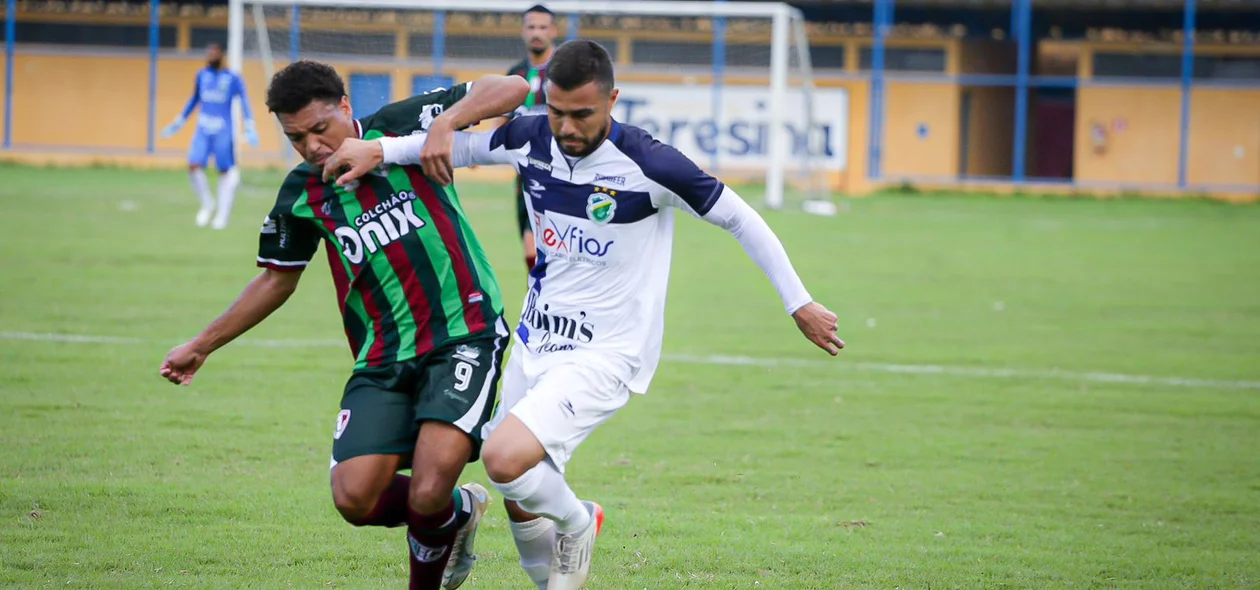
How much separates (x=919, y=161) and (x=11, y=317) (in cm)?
2669

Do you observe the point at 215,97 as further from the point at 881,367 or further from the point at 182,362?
the point at 182,362

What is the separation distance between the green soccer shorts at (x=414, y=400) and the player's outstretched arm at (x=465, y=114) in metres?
0.61

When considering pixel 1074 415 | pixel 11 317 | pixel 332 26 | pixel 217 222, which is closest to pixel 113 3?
pixel 332 26

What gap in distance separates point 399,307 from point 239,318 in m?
0.61

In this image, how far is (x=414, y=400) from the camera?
4695 mm

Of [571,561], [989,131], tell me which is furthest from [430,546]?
[989,131]

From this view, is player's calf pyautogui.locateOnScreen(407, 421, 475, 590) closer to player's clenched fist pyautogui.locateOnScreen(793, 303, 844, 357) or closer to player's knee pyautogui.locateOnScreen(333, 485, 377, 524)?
player's knee pyautogui.locateOnScreen(333, 485, 377, 524)

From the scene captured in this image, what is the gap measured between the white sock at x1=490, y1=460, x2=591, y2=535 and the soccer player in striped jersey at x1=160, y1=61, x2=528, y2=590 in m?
0.26

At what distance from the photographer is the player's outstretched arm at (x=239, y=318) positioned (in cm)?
486

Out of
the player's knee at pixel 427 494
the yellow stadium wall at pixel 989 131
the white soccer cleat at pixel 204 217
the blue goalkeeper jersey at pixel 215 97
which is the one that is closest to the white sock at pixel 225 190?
the white soccer cleat at pixel 204 217

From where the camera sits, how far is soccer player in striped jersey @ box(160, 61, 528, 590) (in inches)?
178

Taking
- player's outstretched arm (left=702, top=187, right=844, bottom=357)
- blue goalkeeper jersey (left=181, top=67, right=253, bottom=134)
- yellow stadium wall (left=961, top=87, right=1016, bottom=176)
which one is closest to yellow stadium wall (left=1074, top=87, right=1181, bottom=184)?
yellow stadium wall (left=961, top=87, right=1016, bottom=176)

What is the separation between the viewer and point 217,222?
63.3 feet

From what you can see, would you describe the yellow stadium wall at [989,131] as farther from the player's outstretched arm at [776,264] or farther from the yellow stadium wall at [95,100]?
the player's outstretched arm at [776,264]
